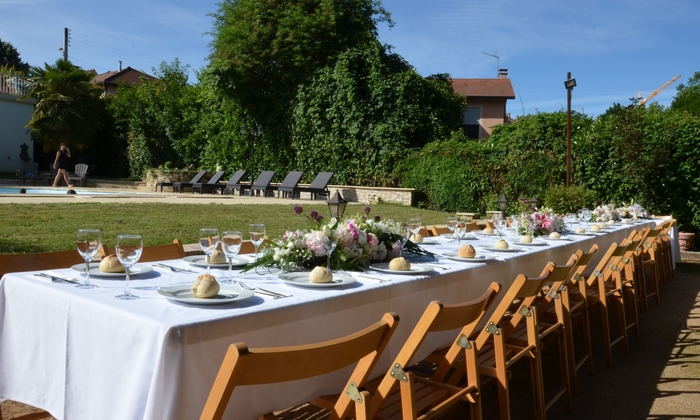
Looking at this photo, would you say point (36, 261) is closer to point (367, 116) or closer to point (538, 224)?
point (538, 224)

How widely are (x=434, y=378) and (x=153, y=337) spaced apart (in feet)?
3.94

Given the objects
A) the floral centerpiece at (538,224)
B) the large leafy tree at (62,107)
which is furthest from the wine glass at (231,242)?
the large leafy tree at (62,107)

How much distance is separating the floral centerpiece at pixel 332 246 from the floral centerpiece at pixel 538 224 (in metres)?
2.04

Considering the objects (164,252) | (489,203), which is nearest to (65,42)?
(489,203)

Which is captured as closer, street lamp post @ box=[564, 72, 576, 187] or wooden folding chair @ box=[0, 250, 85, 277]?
wooden folding chair @ box=[0, 250, 85, 277]

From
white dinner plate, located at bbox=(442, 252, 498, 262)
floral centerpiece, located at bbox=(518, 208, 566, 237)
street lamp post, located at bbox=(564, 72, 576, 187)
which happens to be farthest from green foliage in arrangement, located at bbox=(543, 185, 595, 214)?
white dinner plate, located at bbox=(442, 252, 498, 262)

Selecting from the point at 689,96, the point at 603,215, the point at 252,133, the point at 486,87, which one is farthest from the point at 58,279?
the point at 689,96

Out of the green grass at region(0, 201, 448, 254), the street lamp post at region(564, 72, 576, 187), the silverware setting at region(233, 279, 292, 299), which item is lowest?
the green grass at region(0, 201, 448, 254)

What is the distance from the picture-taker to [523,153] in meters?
12.9

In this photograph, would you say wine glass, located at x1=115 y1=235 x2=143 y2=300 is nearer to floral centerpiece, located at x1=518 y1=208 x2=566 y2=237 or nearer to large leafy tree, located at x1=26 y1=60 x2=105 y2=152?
floral centerpiece, located at x1=518 y1=208 x2=566 y2=237

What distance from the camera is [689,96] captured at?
51219 mm

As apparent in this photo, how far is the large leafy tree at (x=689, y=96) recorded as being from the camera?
44316 mm

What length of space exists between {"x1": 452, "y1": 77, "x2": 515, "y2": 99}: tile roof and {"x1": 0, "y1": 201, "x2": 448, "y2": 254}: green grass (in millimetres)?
23506

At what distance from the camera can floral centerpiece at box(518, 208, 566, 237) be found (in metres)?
4.62
